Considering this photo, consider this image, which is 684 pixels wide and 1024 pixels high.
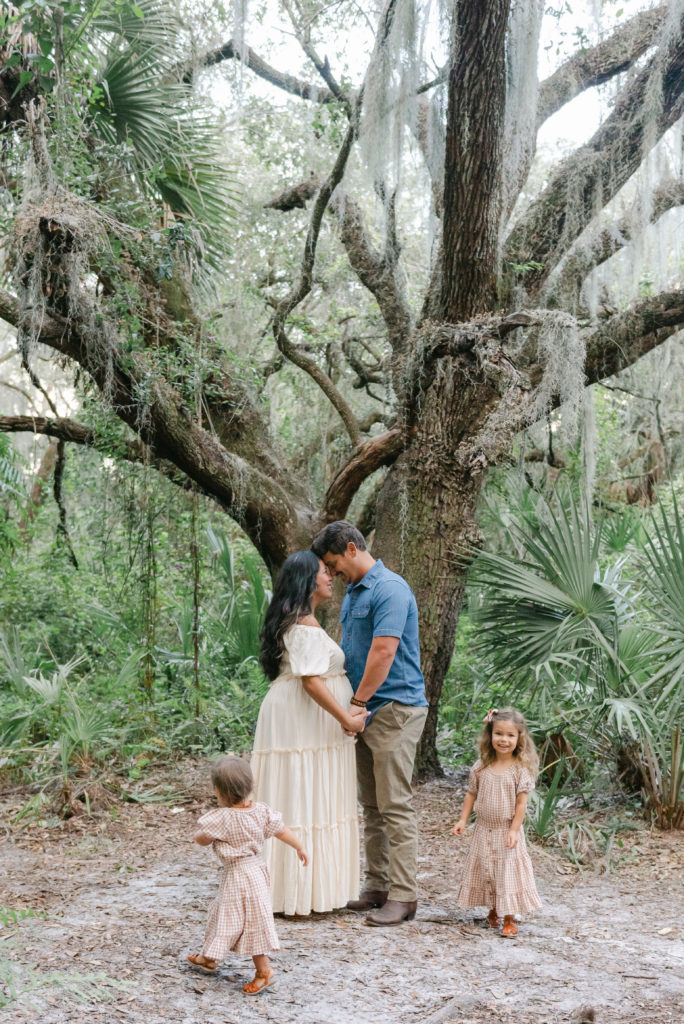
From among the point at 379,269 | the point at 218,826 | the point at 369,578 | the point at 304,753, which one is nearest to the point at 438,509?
the point at 379,269

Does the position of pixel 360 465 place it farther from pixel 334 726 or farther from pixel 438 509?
pixel 334 726

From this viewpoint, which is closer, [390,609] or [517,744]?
[390,609]

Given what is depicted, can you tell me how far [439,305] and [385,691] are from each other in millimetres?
3443

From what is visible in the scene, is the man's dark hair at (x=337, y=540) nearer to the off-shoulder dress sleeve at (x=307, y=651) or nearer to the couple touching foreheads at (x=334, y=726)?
the couple touching foreheads at (x=334, y=726)

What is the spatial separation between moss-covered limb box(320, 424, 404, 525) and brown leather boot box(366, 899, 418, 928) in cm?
339

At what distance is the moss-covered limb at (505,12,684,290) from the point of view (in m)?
6.63

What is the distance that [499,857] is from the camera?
12.9ft

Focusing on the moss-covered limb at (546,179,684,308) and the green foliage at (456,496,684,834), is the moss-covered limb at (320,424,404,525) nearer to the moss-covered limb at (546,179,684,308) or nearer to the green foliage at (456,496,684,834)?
the green foliage at (456,496,684,834)

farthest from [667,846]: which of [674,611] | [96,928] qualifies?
[96,928]

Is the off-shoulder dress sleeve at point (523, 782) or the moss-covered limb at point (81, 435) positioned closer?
the off-shoulder dress sleeve at point (523, 782)

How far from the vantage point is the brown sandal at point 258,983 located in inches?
123

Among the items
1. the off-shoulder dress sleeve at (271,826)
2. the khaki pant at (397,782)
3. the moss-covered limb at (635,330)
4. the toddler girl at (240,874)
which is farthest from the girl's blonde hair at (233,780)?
the moss-covered limb at (635,330)

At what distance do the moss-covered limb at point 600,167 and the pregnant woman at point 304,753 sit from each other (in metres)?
4.22

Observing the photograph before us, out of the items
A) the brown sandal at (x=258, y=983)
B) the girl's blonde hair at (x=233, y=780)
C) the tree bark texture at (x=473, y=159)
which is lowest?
the brown sandal at (x=258, y=983)
